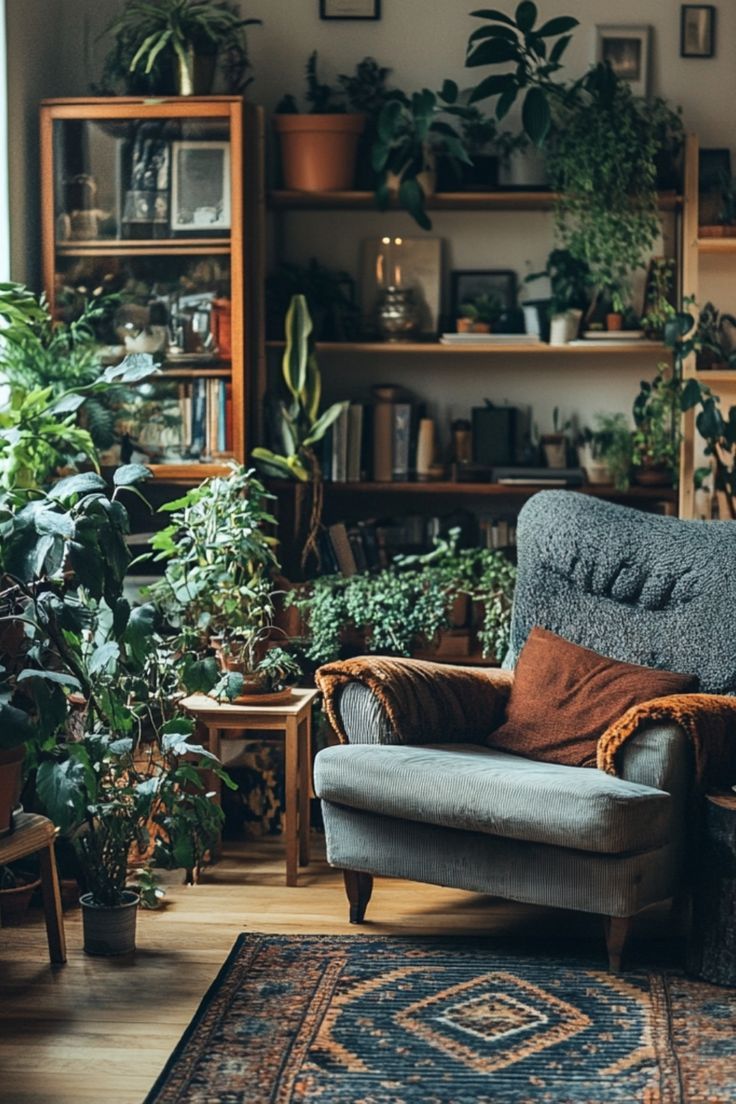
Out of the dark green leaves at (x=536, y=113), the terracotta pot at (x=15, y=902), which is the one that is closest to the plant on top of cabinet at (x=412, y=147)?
the dark green leaves at (x=536, y=113)

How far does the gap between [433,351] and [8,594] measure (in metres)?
1.99

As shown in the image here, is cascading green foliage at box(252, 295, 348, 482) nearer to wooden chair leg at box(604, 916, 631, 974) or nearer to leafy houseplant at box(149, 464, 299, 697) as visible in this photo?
leafy houseplant at box(149, 464, 299, 697)

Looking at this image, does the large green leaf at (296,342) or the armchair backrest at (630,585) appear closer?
the armchair backrest at (630,585)

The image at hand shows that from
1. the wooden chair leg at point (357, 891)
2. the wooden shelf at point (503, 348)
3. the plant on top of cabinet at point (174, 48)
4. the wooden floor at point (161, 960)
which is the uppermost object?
the plant on top of cabinet at point (174, 48)

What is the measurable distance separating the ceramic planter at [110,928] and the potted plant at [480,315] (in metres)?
2.21

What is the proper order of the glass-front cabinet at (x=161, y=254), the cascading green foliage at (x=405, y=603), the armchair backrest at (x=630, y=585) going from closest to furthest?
the armchair backrest at (x=630, y=585), the cascading green foliage at (x=405, y=603), the glass-front cabinet at (x=161, y=254)

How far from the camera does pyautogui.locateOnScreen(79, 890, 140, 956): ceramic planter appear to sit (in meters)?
3.38

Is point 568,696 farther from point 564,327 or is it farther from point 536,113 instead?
point 536,113

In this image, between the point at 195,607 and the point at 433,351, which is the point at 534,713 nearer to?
the point at 195,607

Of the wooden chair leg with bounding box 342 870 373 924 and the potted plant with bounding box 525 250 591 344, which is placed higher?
the potted plant with bounding box 525 250 591 344

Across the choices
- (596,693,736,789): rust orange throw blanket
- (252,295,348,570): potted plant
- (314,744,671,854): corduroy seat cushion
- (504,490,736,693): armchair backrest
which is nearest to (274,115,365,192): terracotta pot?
(252,295,348,570): potted plant

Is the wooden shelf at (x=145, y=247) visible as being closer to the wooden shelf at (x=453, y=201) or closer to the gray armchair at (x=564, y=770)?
the wooden shelf at (x=453, y=201)

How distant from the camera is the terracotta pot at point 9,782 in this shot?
3146 millimetres

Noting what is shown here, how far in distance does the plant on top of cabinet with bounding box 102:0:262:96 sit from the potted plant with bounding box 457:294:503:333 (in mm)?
981
